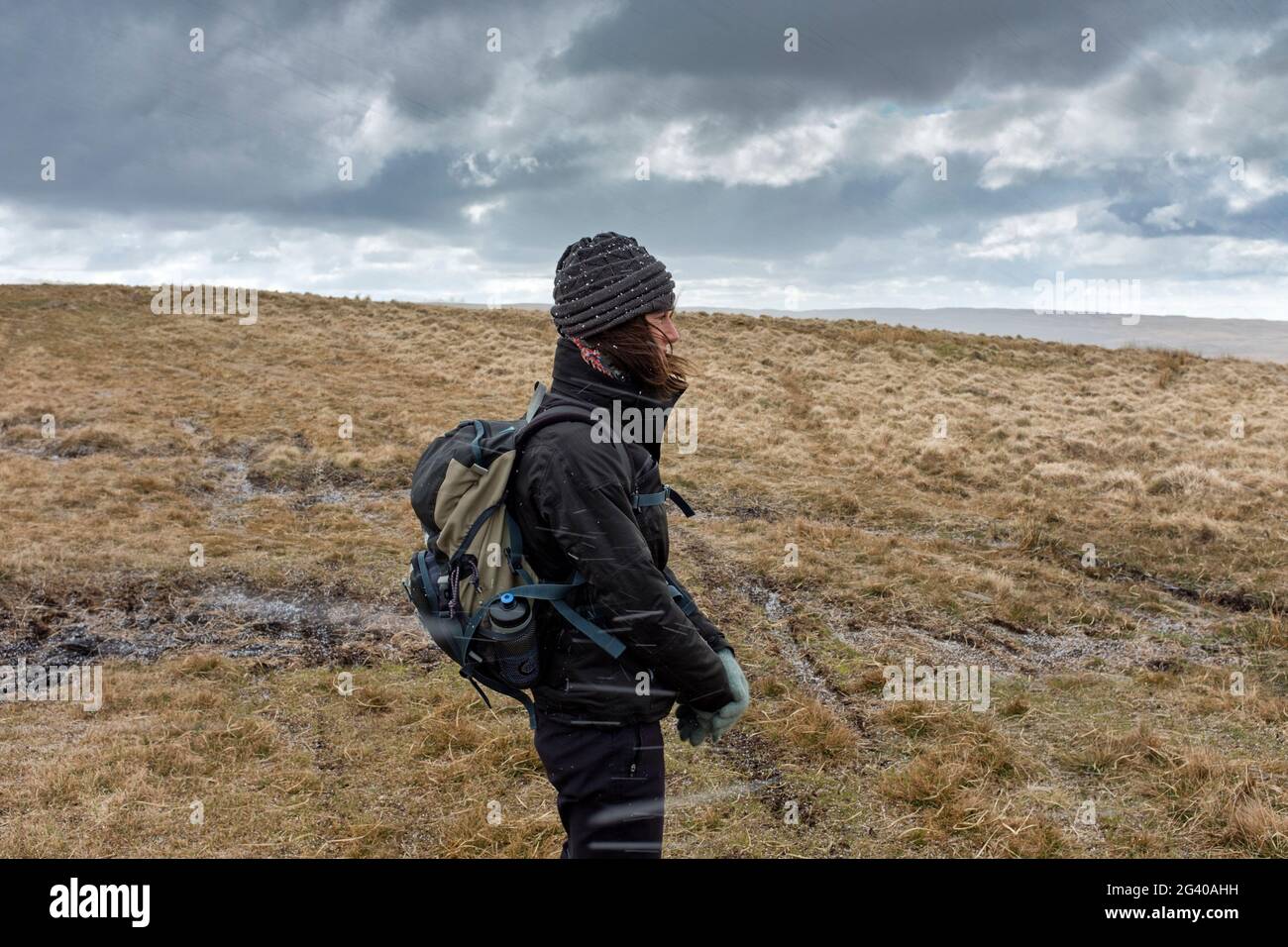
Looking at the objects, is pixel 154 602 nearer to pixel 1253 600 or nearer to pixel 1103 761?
pixel 1103 761

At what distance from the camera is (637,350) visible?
259 centimetres

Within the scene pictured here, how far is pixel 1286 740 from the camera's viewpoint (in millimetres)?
5828

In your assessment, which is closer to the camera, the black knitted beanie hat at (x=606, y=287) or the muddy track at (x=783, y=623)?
the black knitted beanie hat at (x=606, y=287)

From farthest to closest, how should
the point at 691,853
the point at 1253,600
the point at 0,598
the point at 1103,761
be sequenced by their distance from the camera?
the point at 1253,600
the point at 0,598
the point at 1103,761
the point at 691,853

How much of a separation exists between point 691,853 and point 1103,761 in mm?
2931

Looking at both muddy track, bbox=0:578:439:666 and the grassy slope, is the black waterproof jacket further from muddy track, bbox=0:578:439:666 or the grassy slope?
muddy track, bbox=0:578:439:666

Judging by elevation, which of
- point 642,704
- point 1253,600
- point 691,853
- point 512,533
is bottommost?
point 691,853

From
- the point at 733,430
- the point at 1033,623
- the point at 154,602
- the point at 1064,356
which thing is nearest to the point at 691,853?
the point at 1033,623

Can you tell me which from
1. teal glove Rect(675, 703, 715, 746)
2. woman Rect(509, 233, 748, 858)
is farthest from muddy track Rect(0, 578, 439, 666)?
woman Rect(509, 233, 748, 858)

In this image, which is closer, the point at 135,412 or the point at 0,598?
the point at 0,598

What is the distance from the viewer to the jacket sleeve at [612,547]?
228cm

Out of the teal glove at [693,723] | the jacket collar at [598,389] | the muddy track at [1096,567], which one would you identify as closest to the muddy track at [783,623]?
the muddy track at [1096,567]

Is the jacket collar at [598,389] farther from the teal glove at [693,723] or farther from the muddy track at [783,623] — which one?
the muddy track at [783,623]

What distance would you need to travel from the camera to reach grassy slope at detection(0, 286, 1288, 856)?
4.92 meters
